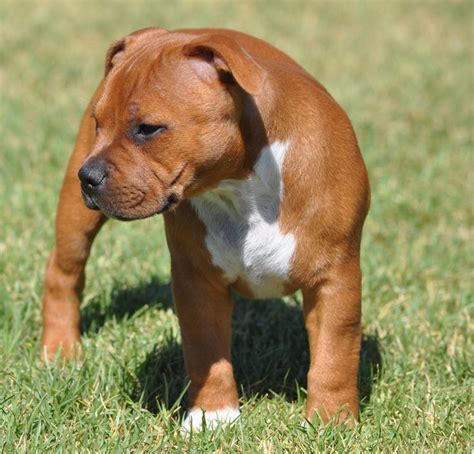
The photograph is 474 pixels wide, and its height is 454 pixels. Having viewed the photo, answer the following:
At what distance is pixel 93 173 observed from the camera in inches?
Result: 132

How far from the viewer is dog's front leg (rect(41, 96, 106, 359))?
15.0 feet

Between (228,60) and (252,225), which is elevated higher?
(228,60)

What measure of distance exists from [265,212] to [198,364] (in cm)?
71

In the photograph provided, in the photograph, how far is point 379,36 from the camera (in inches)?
450

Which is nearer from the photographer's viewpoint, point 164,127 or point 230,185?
point 164,127

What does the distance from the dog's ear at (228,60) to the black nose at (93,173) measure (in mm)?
502

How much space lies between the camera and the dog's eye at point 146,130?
130 inches

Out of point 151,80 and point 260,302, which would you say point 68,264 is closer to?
point 260,302

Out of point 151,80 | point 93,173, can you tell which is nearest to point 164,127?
point 151,80

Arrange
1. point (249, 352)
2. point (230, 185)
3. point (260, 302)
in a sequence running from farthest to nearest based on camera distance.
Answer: point (260, 302) < point (249, 352) < point (230, 185)

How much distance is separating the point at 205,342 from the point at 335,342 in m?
0.53

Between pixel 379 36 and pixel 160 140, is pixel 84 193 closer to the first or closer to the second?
pixel 160 140

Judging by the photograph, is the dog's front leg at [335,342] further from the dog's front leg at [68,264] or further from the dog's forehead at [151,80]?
the dog's front leg at [68,264]

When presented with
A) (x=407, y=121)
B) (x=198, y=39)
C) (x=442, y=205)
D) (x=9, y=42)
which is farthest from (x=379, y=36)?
(x=198, y=39)
